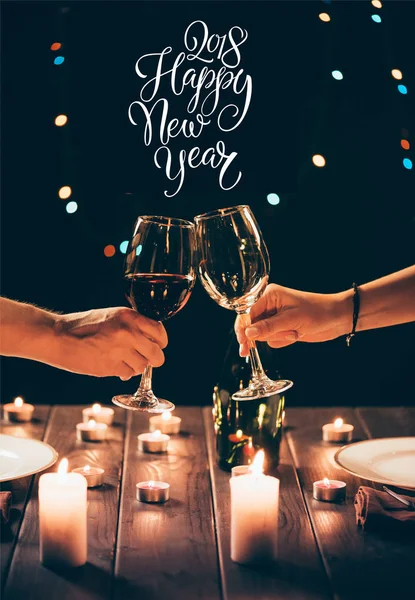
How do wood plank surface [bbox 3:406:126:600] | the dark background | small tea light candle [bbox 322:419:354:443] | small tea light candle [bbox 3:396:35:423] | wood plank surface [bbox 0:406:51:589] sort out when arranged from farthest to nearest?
1. the dark background
2. small tea light candle [bbox 3:396:35:423]
3. small tea light candle [bbox 322:419:354:443]
4. wood plank surface [bbox 0:406:51:589]
5. wood plank surface [bbox 3:406:126:600]

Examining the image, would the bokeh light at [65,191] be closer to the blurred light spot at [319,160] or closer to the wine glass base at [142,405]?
the blurred light spot at [319,160]

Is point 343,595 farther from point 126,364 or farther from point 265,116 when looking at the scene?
point 265,116

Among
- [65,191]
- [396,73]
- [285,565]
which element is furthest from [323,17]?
[285,565]

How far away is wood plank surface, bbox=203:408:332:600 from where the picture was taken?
3.28 feet

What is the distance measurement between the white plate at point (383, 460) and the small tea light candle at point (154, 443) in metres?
0.37

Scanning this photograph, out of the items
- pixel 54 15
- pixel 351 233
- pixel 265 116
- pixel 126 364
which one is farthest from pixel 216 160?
pixel 126 364

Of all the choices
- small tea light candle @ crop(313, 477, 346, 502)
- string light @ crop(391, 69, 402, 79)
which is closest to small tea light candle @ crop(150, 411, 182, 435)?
small tea light candle @ crop(313, 477, 346, 502)

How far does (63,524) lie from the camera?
1.06 m

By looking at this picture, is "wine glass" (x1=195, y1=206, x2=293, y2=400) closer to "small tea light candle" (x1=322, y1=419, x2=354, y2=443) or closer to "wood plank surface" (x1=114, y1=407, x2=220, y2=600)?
"wood plank surface" (x1=114, y1=407, x2=220, y2=600)

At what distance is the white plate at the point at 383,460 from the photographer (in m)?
1.30

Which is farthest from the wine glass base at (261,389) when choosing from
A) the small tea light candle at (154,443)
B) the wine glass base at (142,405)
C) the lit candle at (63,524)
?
the lit candle at (63,524)

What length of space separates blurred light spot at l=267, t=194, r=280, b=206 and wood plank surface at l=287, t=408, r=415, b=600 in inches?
49.1

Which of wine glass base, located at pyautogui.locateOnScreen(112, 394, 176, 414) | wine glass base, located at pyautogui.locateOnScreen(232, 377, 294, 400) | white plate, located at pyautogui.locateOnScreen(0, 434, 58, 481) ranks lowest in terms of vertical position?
white plate, located at pyautogui.locateOnScreen(0, 434, 58, 481)

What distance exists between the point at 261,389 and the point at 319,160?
1.44m
